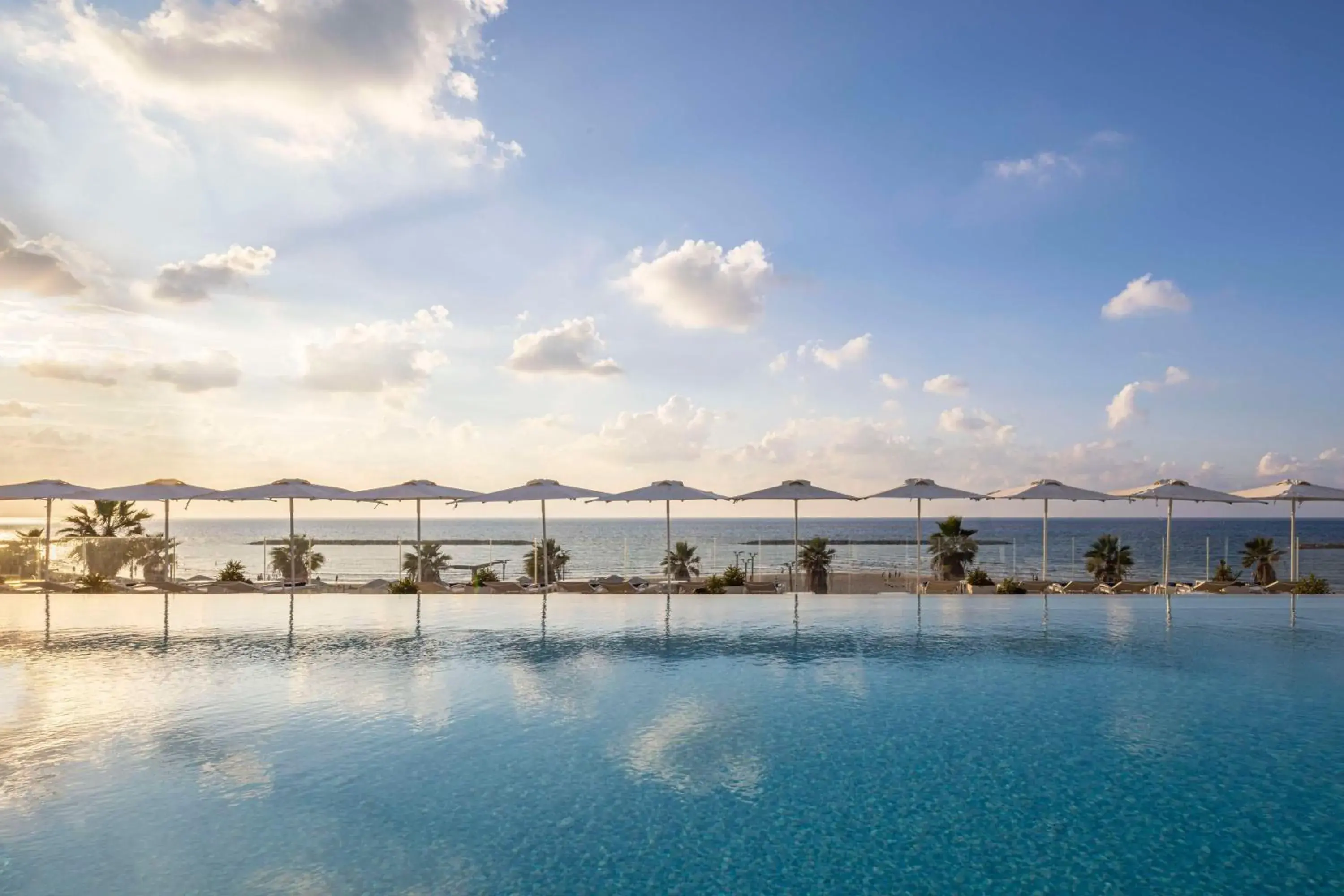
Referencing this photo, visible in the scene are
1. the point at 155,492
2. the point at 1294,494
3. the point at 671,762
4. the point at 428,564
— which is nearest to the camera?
the point at 671,762

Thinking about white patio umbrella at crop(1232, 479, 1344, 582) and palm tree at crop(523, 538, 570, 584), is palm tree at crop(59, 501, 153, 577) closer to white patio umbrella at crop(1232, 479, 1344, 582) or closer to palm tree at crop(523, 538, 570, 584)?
palm tree at crop(523, 538, 570, 584)

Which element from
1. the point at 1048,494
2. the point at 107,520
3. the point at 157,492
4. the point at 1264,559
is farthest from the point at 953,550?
the point at 107,520

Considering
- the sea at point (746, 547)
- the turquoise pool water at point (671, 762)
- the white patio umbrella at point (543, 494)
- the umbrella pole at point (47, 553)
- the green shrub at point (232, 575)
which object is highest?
the white patio umbrella at point (543, 494)

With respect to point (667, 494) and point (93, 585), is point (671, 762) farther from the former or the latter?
point (93, 585)

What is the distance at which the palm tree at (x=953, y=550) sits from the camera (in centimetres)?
2888

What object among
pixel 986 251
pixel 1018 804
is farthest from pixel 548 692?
pixel 986 251

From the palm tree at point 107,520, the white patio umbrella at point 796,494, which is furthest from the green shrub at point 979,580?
the palm tree at point 107,520

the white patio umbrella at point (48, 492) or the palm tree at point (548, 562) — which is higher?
the white patio umbrella at point (48, 492)

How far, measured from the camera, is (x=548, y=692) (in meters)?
11.0

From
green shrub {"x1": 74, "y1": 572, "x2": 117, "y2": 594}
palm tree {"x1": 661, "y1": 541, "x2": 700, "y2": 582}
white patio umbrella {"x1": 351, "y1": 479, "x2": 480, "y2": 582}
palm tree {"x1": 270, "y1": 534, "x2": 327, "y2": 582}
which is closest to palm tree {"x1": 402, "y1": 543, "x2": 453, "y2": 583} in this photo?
palm tree {"x1": 270, "y1": 534, "x2": 327, "y2": 582}

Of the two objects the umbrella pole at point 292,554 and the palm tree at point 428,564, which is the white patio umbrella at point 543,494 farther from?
the palm tree at point 428,564

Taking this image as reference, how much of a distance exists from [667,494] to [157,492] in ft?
43.4

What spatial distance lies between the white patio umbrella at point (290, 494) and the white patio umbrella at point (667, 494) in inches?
270

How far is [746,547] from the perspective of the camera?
365ft
